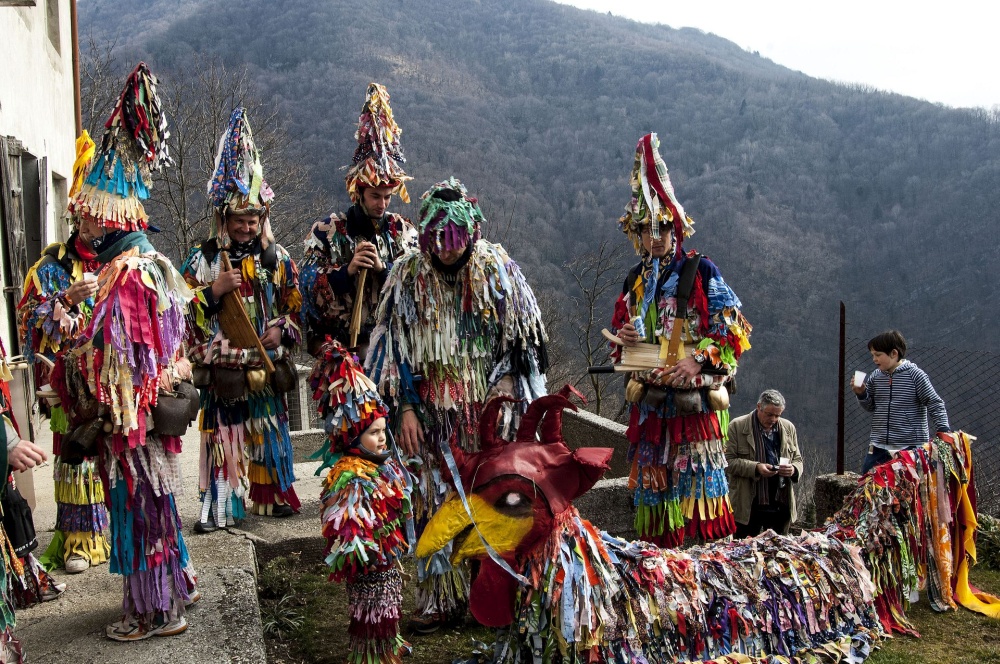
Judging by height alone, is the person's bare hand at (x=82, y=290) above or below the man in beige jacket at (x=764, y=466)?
above

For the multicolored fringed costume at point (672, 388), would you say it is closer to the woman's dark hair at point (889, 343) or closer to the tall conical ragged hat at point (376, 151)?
the tall conical ragged hat at point (376, 151)

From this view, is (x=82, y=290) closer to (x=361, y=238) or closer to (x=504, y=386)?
(x=361, y=238)

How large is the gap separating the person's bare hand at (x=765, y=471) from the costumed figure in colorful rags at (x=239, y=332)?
294 cm

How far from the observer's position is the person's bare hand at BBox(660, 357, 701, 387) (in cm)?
434

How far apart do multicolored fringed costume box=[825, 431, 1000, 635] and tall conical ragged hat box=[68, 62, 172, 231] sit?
3.50 m

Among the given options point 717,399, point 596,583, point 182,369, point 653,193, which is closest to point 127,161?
point 182,369

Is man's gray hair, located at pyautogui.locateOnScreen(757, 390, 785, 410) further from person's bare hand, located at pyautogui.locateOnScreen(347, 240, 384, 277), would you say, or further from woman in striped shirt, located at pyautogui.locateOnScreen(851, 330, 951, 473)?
person's bare hand, located at pyautogui.locateOnScreen(347, 240, 384, 277)

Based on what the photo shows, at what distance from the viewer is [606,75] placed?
60062 mm

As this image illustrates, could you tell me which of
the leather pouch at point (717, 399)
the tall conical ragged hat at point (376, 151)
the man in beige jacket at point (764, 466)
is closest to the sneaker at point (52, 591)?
the tall conical ragged hat at point (376, 151)

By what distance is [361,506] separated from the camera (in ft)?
11.0

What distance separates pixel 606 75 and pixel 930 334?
3441cm

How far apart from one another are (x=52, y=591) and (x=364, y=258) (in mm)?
2247

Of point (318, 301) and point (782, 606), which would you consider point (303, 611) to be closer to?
point (318, 301)

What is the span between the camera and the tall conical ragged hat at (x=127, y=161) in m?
3.67
